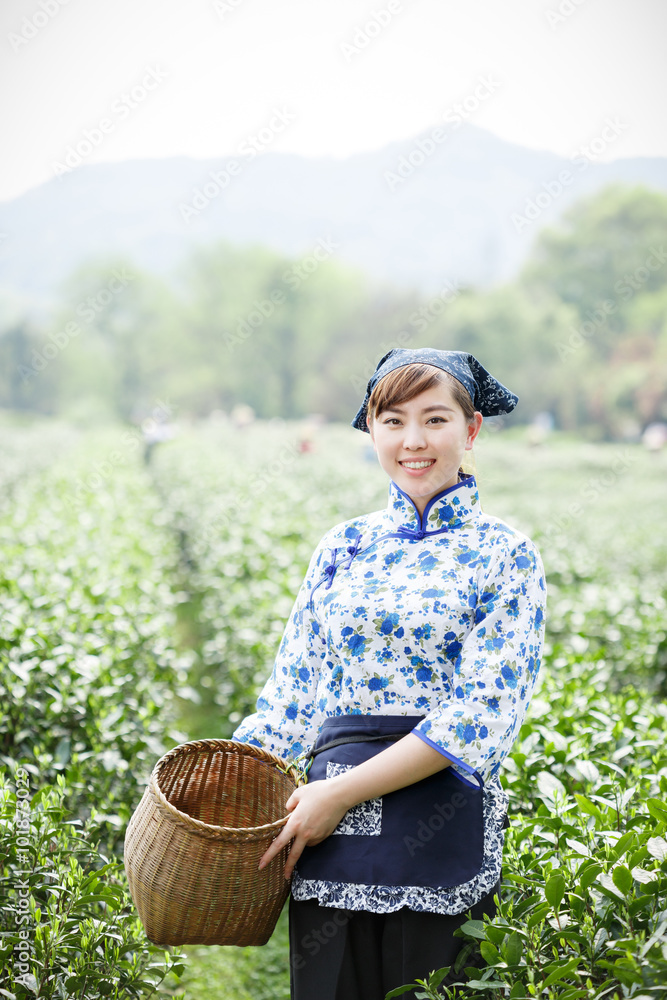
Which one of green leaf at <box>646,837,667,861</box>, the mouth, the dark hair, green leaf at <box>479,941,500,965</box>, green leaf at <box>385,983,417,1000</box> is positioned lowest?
green leaf at <box>385,983,417,1000</box>

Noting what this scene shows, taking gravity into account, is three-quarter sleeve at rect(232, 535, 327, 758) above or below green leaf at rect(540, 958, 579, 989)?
above

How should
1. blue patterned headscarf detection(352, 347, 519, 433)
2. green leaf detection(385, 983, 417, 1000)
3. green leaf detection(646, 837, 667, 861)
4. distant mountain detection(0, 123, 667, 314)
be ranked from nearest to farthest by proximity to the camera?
green leaf detection(385, 983, 417, 1000), green leaf detection(646, 837, 667, 861), blue patterned headscarf detection(352, 347, 519, 433), distant mountain detection(0, 123, 667, 314)

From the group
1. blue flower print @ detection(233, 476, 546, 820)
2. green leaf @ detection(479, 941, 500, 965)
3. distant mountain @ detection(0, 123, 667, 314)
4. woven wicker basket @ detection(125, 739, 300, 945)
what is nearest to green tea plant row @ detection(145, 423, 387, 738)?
blue flower print @ detection(233, 476, 546, 820)

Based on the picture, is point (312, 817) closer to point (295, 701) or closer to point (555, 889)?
point (295, 701)

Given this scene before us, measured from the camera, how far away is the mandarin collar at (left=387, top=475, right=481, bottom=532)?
5.23 ft

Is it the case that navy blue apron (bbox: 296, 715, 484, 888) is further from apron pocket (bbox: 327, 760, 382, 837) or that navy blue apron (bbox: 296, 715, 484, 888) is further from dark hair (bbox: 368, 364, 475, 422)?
dark hair (bbox: 368, 364, 475, 422)

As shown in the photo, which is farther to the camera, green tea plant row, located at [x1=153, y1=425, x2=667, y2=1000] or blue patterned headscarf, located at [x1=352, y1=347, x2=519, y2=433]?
blue patterned headscarf, located at [x1=352, y1=347, x2=519, y2=433]

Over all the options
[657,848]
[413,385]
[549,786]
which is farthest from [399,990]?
[413,385]

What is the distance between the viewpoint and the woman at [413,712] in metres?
1.38

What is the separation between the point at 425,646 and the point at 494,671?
0.47ft

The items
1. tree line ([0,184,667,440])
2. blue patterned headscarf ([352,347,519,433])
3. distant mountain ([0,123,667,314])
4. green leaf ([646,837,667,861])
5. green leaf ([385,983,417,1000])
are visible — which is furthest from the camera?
Result: distant mountain ([0,123,667,314])

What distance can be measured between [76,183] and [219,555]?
269 ft

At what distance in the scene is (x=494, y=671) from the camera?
137 centimetres

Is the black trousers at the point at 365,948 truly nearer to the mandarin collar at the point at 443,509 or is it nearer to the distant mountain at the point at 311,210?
the mandarin collar at the point at 443,509
